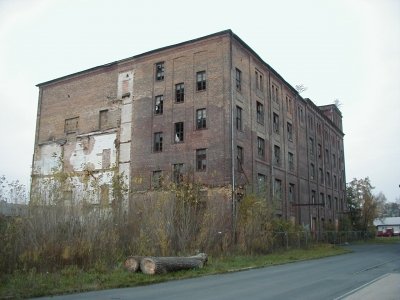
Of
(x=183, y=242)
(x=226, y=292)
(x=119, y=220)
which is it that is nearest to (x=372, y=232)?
(x=183, y=242)

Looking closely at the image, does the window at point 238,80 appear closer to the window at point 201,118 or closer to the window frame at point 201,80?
the window frame at point 201,80

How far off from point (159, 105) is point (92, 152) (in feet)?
24.9

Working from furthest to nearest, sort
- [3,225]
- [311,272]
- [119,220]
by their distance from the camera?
1. [119,220]
2. [311,272]
3. [3,225]

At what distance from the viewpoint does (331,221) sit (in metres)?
53.2

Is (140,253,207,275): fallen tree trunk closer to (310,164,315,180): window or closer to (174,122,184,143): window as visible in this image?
(174,122,184,143): window

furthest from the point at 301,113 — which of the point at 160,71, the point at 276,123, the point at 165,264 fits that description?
the point at 165,264

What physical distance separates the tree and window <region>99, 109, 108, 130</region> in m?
38.1

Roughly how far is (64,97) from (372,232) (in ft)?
146

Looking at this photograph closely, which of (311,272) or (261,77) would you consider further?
(261,77)

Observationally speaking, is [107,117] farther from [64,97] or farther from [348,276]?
[348,276]

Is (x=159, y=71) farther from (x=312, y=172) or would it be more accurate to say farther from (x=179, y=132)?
(x=312, y=172)

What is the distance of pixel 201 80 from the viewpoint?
3328 centimetres

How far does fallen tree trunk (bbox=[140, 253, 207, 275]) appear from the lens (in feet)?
50.1

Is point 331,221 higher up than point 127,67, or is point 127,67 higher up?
point 127,67
